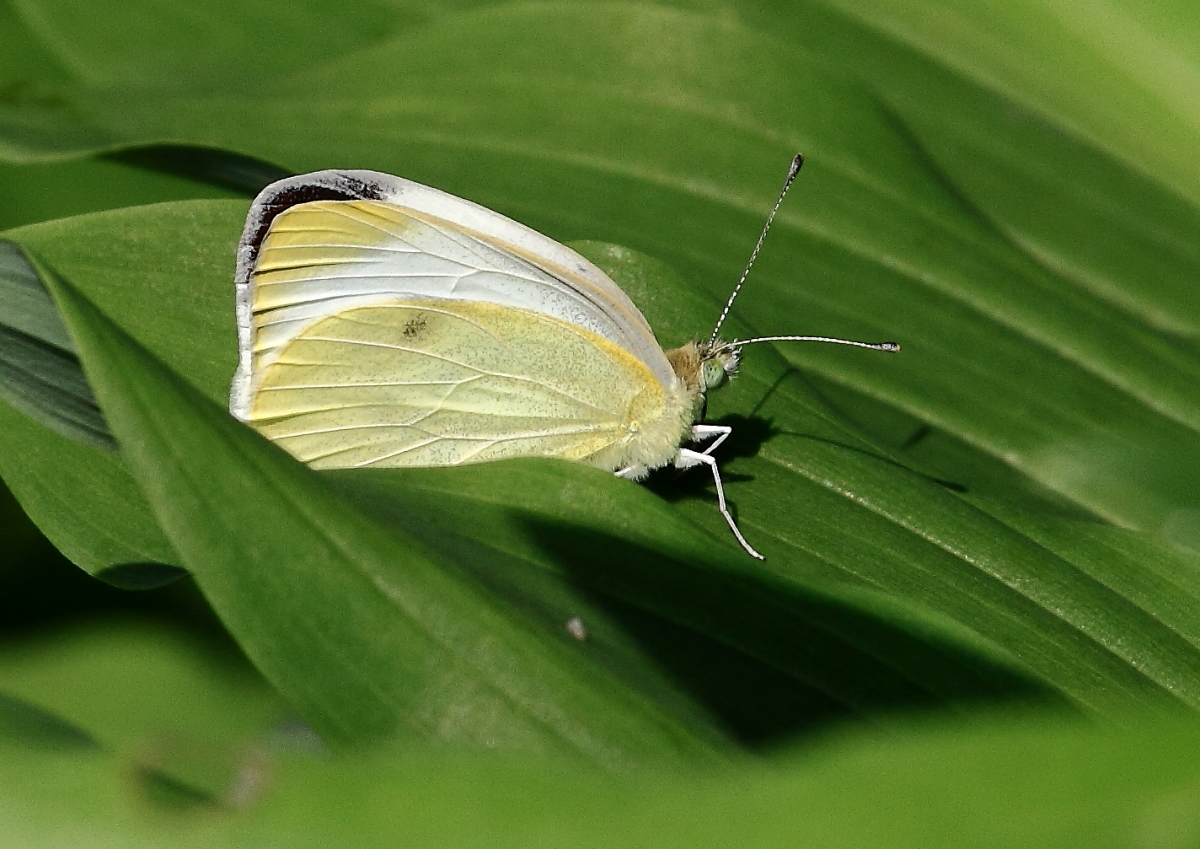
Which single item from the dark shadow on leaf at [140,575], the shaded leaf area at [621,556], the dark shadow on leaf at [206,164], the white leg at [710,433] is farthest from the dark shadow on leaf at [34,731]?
the dark shadow on leaf at [206,164]

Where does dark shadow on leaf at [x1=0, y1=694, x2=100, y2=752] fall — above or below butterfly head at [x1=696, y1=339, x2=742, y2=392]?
below

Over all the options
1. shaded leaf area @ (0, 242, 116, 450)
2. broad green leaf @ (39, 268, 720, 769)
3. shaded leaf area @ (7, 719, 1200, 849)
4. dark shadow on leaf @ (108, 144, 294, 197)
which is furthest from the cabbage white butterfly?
shaded leaf area @ (7, 719, 1200, 849)

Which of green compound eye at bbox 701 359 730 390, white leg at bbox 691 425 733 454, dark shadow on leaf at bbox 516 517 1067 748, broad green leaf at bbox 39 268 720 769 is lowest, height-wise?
white leg at bbox 691 425 733 454

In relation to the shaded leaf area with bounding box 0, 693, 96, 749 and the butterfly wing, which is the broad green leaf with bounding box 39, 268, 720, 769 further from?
the butterfly wing

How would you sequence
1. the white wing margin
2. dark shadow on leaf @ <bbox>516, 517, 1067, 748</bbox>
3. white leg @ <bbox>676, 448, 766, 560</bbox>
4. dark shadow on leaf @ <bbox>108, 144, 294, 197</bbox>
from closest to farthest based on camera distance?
dark shadow on leaf @ <bbox>516, 517, 1067, 748</bbox> < white leg @ <bbox>676, 448, 766, 560</bbox> < the white wing margin < dark shadow on leaf @ <bbox>108, 144, 294, 197</bbox>

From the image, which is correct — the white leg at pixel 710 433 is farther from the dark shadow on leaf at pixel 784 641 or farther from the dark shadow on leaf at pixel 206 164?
the dark shadow on leaf at pixel 206 164

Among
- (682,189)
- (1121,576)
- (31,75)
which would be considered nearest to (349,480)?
(1121,576)
